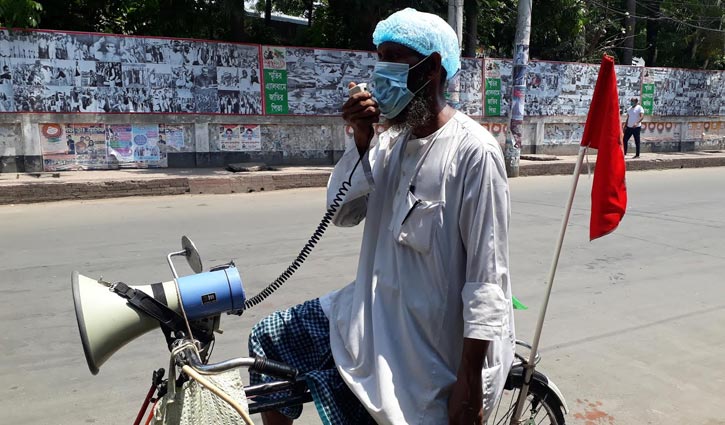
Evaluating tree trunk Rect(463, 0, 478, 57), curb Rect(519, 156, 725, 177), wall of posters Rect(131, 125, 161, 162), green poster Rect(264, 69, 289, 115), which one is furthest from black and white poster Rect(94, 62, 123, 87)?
curb Rect(519, 156, 725, 177)

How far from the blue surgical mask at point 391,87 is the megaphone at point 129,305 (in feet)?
2.19

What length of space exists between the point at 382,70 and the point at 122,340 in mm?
1044

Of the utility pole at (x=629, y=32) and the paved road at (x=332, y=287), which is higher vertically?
the utility pole at (x=629, y=32)

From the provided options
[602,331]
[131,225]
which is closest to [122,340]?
[602,331]

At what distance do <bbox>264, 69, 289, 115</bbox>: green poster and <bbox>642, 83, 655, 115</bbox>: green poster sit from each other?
448 inches

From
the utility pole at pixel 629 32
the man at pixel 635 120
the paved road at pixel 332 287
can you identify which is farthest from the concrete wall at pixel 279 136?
the utility pole at pixel 629 32

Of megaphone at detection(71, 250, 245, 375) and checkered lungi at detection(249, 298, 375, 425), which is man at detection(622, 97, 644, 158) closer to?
checkered lungi at detection(249, 298, 375, 425)

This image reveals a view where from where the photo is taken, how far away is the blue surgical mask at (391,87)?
1.83 metres

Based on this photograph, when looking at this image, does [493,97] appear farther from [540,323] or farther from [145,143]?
[540,323]

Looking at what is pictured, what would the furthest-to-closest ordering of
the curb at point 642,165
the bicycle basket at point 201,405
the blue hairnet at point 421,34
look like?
1. the curb at point 642,165
2. the blue hairnet at point 421,34
3. the bicycle basket at point 201,405

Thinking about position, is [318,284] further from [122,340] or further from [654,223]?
[654,223]

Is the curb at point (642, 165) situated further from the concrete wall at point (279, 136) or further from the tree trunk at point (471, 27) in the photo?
the tree trunk at point (471, 27)

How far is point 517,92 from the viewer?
13.6 metres

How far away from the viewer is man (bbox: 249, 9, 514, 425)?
171cm
